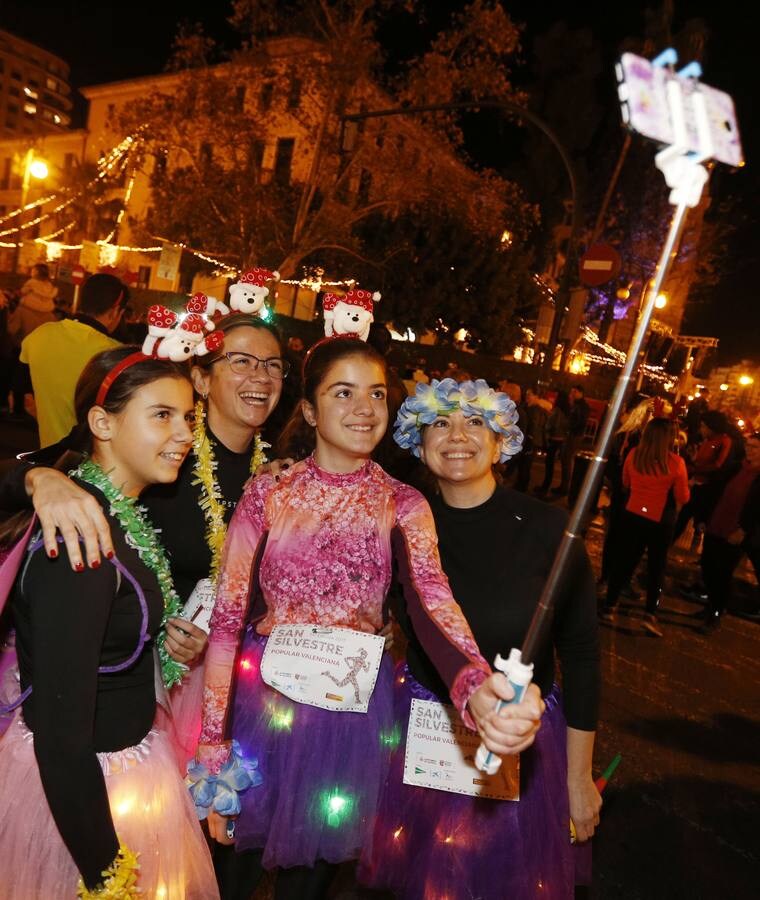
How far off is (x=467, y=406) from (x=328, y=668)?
1053 millimetres

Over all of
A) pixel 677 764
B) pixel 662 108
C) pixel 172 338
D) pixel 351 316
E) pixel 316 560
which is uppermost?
pixel 662 108

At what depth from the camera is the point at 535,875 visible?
1997 millimetres

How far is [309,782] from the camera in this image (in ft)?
6.81

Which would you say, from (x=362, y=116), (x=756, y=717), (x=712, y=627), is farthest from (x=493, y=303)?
(x=756, y=717)

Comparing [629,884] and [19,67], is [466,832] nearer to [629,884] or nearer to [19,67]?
[629,884]

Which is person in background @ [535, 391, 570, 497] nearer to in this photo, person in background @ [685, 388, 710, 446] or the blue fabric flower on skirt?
person in background @ [685, 388, 710, 446]

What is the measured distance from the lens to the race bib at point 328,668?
2.02 metres

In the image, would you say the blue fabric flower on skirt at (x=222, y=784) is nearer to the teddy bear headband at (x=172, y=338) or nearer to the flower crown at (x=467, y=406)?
the teddy bear headband at (x=172, y=338)

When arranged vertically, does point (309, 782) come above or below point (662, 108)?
below

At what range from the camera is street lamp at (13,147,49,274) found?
22797 millimetres

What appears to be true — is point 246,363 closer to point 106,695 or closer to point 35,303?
point 106,695

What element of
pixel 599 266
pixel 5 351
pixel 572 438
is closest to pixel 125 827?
pixel 599 266

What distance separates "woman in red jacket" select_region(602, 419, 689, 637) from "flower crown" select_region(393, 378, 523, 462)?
439 cm

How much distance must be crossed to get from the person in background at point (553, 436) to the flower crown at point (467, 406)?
1033 cm
